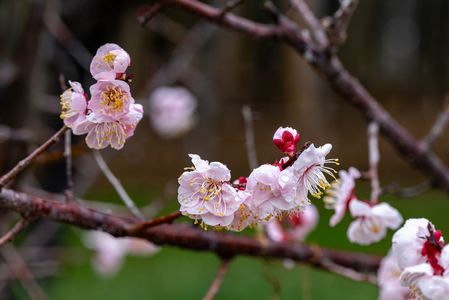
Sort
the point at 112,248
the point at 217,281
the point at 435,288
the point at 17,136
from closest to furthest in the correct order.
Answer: the point at 435,288
the point at 217,281
the point at 17,136
the point at 112,248

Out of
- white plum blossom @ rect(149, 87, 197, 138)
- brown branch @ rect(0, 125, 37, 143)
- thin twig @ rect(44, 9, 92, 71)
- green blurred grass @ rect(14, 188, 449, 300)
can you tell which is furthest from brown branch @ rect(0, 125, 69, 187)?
white plum blossom @ rect(149, 87, 197, 138)

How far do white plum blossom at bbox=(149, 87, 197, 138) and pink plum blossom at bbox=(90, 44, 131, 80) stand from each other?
2385 mm

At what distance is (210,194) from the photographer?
0.83 meters

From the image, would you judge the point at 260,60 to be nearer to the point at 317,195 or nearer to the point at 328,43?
the point at 328,43

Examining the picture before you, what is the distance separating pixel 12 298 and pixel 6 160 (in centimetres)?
78

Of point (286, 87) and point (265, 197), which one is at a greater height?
point (265, 197)

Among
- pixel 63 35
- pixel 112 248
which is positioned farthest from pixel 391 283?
pixel 112 248

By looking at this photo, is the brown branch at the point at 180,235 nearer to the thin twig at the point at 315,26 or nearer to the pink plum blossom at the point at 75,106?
the pink plum blossom at the point at 75,106

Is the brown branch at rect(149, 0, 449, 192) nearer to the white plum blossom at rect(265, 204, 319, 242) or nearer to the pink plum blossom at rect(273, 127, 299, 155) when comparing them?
the white plum blossom at rect(265, 204, 319, 242)

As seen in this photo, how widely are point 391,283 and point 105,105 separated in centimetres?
67

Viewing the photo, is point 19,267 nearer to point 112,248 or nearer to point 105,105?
point 112,248

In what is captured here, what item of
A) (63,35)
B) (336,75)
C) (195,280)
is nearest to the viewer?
(336,75)

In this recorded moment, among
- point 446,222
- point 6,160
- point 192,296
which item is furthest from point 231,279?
point 6,160

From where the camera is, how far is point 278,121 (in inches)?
293
